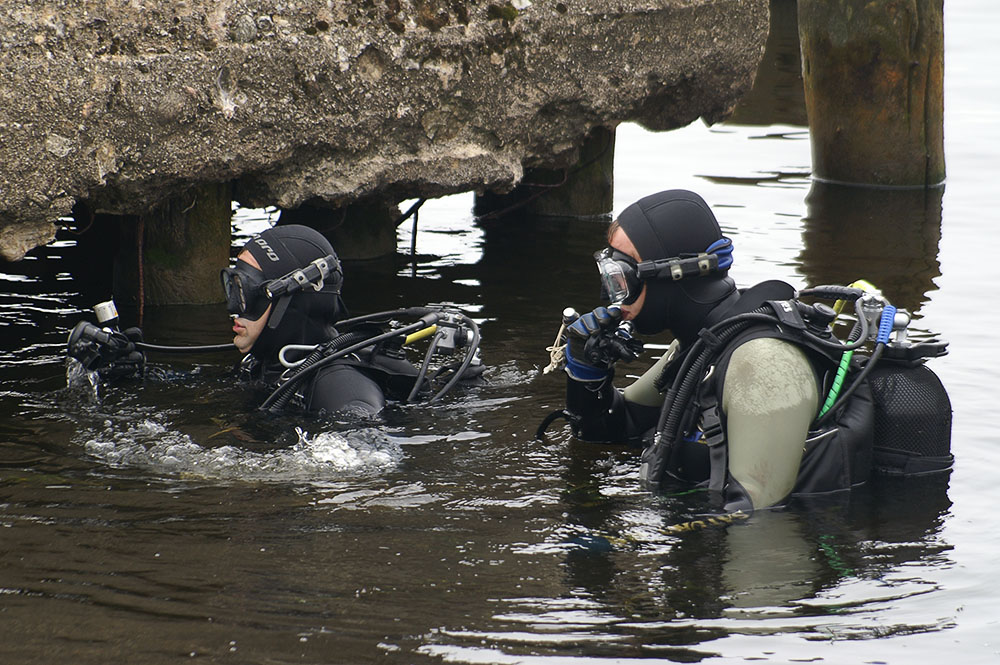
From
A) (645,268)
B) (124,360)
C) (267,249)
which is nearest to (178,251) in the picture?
(124,360)

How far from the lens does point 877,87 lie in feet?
31.4

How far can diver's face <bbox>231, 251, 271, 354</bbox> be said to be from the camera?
18.3 ft

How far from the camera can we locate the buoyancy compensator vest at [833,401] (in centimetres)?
428

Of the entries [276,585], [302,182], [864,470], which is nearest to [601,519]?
[864,470]

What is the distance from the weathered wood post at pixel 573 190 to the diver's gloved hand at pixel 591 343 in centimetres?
452

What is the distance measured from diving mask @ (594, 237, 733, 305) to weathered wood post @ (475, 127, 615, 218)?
487cm

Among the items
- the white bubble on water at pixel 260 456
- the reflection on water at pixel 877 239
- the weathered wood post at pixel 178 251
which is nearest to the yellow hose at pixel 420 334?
the white bubble on water at pixel 260 456

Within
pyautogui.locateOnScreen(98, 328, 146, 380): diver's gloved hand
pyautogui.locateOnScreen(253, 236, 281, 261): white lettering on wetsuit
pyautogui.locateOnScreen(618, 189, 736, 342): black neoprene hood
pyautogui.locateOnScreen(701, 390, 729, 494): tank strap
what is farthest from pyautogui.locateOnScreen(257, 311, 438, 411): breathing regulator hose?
pyautogui.locateOnScreen(701, 390, 729, 494): tank strap

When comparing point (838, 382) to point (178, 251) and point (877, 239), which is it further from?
point (877, 239)

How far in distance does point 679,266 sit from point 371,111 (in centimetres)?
311

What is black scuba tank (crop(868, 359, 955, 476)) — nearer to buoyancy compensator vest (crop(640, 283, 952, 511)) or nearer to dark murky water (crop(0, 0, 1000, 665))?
buoyancy compensator vest (crop(640, 283, 952, 511))

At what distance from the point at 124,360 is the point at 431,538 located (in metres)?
2.33

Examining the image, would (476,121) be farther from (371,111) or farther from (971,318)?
(971,318)

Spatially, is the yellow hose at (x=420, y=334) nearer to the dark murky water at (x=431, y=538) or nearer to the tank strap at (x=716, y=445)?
the dark murky water at (x=431, y=538)
